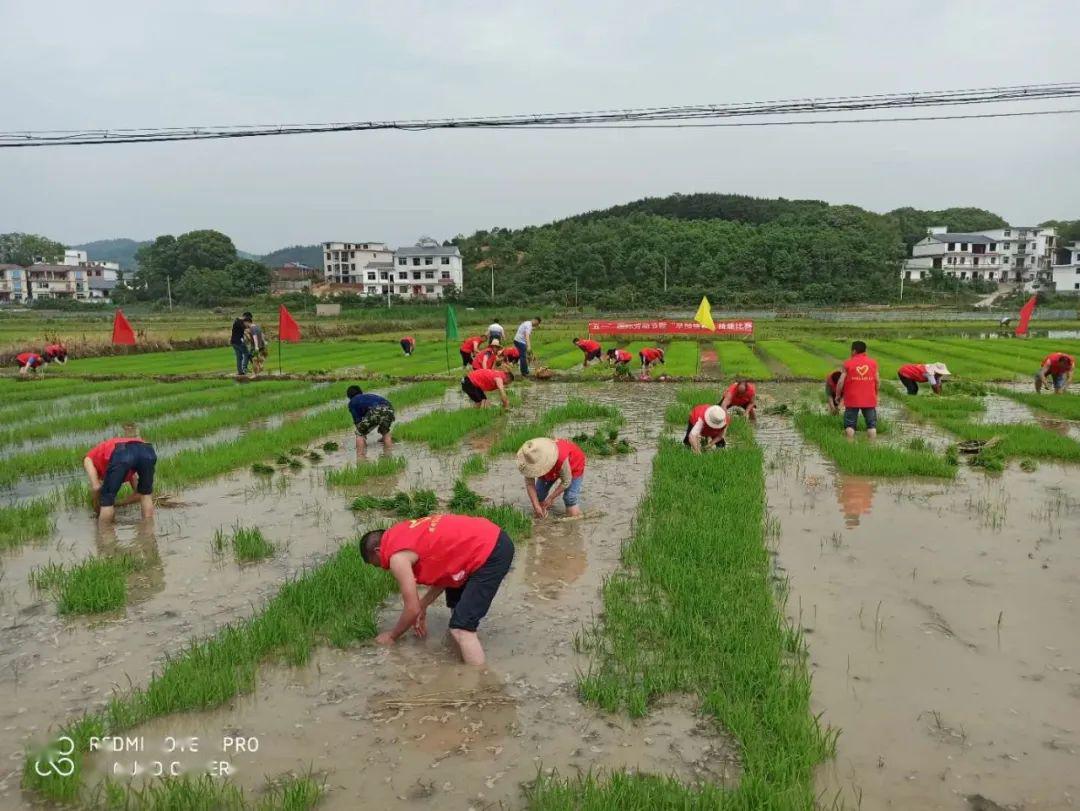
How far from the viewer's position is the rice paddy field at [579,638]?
3328 millimetres

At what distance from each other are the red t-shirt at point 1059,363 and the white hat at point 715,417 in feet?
31.6

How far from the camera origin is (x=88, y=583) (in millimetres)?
5391

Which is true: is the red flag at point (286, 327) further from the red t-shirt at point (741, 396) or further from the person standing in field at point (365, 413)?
the red t-shirt at point (741, 396)

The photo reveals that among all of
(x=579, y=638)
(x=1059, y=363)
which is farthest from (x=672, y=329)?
(x=579, y=638)

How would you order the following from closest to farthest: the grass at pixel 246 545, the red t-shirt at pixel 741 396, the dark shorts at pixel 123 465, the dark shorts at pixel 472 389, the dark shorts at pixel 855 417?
the grass at pixel 246 545 → the dark shorts at pixel 123 465 → the dark shorts at pixel 855 417 → the red t-shirt at pixel 741 396 → the dark shorts at pixel 472 389

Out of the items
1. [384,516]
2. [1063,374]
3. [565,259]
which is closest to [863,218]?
[565,259]

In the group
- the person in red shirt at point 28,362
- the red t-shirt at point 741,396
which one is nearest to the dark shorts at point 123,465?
the red t-shirt at point 741,396

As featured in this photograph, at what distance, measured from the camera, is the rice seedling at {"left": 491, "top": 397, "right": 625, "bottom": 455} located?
1048 centimetres

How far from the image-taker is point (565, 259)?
7138 centimetres

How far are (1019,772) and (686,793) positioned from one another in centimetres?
150

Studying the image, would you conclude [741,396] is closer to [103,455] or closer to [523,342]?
[523,342]

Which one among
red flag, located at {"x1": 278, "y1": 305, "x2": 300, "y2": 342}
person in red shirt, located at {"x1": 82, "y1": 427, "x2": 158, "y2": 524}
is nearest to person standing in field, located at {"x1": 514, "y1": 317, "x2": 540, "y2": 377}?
red flag, located at {"x1": 278, "y1": 305, "x2": 300, "y2": 342}

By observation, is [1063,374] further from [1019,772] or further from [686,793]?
[686,793]

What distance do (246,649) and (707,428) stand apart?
6.38 m
